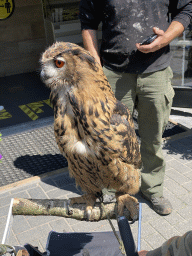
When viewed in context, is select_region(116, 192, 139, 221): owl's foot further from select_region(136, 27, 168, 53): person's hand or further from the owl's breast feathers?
select_region(136, 27, 168, 53): person's hand

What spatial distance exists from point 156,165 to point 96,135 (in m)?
1.78

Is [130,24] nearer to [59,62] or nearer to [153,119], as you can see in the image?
[153,119]

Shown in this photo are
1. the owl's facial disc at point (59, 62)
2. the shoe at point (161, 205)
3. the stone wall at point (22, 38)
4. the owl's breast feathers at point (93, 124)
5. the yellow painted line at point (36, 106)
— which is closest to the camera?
the owl's facial disc at point (59, 62)

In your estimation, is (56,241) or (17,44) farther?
(17,44)

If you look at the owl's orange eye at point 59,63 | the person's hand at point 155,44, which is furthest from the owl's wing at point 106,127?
the person's hand at point 155,44

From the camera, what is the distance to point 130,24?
2.56 meters

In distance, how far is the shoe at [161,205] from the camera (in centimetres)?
331

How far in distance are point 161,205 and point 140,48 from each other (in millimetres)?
1786

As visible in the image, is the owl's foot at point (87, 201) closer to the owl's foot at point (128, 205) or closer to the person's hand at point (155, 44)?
the owl's foot at point (128, 205)

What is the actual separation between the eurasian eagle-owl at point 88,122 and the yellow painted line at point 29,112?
→ 4.10 metres

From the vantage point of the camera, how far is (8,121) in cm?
582

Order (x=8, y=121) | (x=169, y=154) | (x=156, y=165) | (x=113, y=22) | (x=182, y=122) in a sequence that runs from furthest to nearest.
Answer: (x=8, y=121) < (x=182, y=122) < (x=169, y=154) < (x=156, y=165) < (x=113, y=22)

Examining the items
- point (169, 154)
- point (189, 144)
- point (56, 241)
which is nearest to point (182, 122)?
point (189, 144)

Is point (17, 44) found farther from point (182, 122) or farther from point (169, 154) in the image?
point (169, 154)
